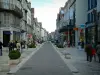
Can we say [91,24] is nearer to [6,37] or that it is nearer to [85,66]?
[6,37]

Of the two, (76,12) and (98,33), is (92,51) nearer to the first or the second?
(98,33)

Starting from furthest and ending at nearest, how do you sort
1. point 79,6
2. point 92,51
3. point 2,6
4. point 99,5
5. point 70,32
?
point 70,32 < point 79,6 < point 2,6 < point 99,5 < point 92,51

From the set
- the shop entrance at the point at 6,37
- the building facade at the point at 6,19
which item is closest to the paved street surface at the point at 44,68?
the building facade at the point at 6,19

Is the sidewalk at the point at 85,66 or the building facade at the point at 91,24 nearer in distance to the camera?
the sidewalk at the point at 85,66

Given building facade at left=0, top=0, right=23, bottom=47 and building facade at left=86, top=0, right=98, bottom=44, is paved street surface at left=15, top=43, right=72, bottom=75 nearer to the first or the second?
Result: building facade at left=86, top=0, right=98, bottom=44

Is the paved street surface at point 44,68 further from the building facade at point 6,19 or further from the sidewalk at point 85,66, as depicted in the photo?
the building facade at point 6,19

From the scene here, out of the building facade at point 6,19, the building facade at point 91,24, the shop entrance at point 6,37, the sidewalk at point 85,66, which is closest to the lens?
the sidewalk at point 85,66

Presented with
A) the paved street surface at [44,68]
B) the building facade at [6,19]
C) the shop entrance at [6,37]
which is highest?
the building facade at [6,19]

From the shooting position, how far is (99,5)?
40.2 meters

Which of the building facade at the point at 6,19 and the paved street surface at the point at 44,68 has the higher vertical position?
the building facade at the point at 6,19

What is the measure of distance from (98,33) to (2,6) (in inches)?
951

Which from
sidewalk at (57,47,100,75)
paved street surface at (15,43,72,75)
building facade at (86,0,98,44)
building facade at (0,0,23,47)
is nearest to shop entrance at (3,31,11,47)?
building facade at (0,0,23,47)

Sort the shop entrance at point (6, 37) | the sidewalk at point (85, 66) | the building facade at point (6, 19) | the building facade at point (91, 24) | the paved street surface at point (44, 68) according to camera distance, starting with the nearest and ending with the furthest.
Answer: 1. the paved street surface at point (44, 68)
2. the sidewalk at point (85, 66)
3. the building facade at point (91, 24)
4. the building facade at point (6, 19)
5. the shop entrance at point (6, 37)

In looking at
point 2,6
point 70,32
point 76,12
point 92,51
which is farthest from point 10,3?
point 92,51
